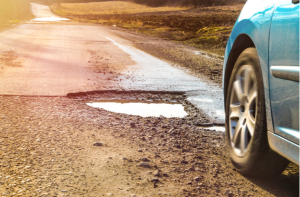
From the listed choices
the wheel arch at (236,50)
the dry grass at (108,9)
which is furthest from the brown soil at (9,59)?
the dry grass at (108,9)

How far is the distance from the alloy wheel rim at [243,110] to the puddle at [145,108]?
1593mm

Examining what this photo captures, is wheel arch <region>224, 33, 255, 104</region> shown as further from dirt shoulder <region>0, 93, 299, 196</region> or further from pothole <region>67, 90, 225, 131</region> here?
pothole <region>67, 90, 225, 131</region>

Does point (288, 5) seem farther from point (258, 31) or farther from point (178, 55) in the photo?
point (178, 55)

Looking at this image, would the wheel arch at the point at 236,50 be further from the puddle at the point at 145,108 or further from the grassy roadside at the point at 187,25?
the grassy roadside at the point at 187,25

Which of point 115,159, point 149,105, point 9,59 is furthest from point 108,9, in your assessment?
point 115,159

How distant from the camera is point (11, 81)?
5586 mm

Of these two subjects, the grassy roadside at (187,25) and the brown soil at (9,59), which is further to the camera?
the grassy roadside at (187,25)

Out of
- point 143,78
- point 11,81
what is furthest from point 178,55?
point 11,81

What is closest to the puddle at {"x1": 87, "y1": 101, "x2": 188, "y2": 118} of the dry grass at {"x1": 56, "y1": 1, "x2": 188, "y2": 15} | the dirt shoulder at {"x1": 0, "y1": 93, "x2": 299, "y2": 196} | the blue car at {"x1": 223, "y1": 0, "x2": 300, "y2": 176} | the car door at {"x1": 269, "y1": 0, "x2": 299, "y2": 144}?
the dirt shoulder at {"x1": 0, "y1": 93, "x2": 299, "y2": 196}

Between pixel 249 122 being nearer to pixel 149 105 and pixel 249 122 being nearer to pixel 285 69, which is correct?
pixel 285 69

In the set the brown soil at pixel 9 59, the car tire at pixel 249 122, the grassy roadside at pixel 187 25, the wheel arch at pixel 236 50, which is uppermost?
the wheel arch at pixel 236 50

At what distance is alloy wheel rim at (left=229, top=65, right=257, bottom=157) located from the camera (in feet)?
7.55

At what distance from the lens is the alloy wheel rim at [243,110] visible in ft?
7.55

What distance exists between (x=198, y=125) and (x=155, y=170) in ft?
4.85
